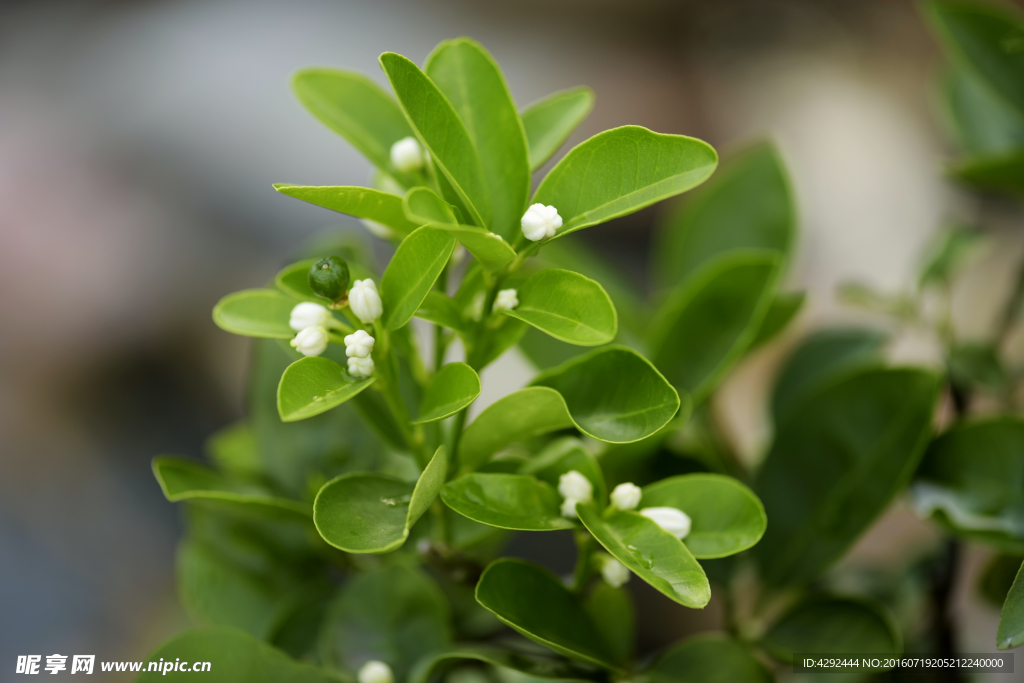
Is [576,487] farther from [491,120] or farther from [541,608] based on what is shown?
[491,120]

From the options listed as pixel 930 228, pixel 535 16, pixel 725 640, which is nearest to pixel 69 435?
pixel 725 640

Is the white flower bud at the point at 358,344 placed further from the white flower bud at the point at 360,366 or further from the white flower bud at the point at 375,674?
the white flower bud at the point at 375,674

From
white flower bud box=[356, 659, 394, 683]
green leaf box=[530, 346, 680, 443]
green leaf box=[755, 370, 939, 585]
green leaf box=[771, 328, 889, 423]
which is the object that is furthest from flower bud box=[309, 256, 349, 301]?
green leaf box=[771, 328, 889, 423]

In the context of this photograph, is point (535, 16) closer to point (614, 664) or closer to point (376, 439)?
point (376, 439)

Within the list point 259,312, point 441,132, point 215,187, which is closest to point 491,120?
point 441,132

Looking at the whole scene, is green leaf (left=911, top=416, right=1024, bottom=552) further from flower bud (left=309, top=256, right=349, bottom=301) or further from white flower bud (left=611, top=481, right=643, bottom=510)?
flower bud (left=309, top=256, right=349, bottom=301)
